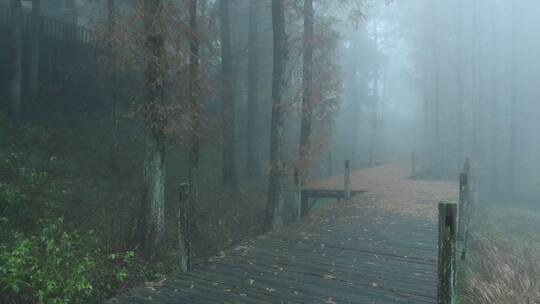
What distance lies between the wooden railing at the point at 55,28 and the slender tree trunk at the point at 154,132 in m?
10.5

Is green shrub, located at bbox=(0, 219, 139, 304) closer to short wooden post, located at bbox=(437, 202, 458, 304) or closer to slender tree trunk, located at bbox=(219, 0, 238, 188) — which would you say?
short wooden post, located at bbox=(437, 202, 458, 304)

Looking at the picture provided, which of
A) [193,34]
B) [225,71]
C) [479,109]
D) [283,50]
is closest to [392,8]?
[479,109]

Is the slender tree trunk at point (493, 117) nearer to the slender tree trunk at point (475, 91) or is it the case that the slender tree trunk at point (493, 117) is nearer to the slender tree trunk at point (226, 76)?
the slender tree trunk at point (475, 91)

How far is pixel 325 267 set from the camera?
6.93 m

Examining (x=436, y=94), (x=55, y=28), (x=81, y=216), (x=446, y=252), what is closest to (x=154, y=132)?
(x=81, y=216)

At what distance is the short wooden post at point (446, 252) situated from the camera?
16.5ft

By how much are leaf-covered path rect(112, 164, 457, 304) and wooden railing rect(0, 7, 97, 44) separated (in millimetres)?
14577

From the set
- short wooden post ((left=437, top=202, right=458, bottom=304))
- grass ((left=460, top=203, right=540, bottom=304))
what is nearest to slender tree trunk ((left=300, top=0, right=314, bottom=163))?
grass ((left=460, top=203, right=540, bottom=304))

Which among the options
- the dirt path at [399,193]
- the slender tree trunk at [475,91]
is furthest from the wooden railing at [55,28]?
the slender tree trunk at [475,91]

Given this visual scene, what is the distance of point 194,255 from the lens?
12.0 meters

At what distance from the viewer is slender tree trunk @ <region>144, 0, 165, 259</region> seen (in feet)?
32.7

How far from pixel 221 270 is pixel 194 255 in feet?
18.1

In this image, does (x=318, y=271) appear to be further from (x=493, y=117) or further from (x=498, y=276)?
(x=493, y=117)

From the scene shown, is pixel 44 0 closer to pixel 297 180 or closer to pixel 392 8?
pixel 297 180
